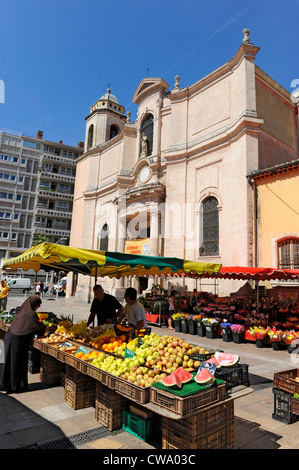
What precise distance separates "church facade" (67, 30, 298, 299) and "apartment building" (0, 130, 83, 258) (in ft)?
90.9

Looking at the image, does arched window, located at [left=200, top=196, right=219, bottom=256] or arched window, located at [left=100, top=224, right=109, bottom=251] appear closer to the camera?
arched window, located at [left=200, top=196, right=219, bottom=256]

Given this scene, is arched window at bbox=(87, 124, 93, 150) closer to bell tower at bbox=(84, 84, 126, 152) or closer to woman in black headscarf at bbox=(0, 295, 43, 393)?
bell tower at bbox=(84, 84, 126, 152)

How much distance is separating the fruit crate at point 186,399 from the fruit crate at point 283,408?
1585mm

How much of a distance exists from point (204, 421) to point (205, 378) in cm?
44

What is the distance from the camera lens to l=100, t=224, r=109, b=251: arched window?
27.4 metres

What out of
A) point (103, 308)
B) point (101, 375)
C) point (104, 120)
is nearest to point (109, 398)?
point (101, 375)

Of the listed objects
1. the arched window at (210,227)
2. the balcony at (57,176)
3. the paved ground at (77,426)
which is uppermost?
the balcony at (57,176)

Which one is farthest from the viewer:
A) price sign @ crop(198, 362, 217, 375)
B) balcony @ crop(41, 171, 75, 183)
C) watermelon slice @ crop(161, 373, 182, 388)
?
balcony @ crop(41, 171, 75, 183)

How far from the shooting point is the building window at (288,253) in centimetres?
1358

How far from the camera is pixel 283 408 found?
4.56 metres

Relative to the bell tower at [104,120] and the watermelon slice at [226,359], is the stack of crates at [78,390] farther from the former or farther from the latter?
the bell tower at [104,120]

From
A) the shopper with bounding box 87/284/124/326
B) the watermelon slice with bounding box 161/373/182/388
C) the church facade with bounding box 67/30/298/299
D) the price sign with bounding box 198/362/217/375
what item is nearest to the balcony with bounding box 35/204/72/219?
the church facade with bounding box 67/30/298/299

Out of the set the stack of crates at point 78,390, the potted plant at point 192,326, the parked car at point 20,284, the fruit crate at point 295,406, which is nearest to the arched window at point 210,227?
the potted plant at point 192,326
